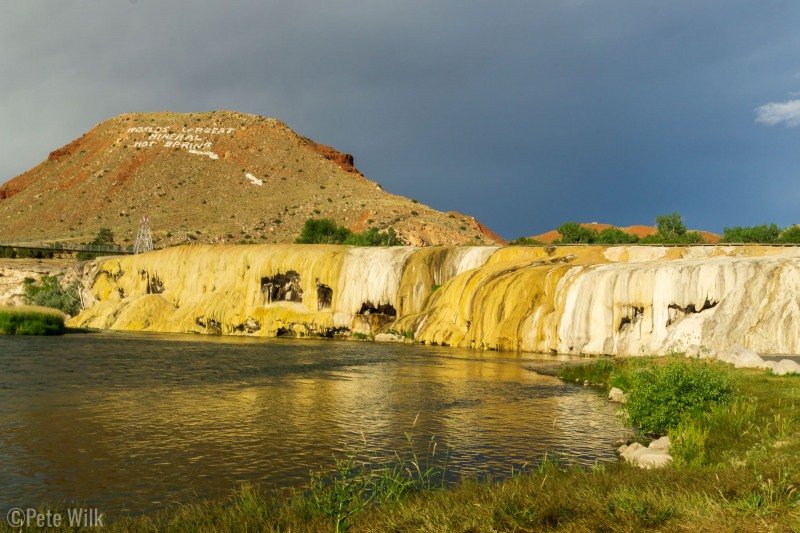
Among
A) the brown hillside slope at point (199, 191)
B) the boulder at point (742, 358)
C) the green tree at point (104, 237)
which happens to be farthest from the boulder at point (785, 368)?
the green tree at point (104, 237)

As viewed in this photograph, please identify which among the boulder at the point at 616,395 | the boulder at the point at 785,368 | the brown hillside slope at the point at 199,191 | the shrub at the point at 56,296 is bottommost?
the boulder at the point at 616,395

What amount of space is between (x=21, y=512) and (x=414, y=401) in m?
13.5

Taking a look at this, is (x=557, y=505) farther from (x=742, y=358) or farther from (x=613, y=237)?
(x=613, y=237)

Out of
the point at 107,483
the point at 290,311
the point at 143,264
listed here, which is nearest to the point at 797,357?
the point at 107,483

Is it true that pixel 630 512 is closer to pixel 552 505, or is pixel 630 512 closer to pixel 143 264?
pixel 552 505

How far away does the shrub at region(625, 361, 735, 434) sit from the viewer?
15.0 meters

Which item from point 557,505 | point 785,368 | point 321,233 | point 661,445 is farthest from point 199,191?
point 557,505

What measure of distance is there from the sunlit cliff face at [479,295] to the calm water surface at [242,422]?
259 inches

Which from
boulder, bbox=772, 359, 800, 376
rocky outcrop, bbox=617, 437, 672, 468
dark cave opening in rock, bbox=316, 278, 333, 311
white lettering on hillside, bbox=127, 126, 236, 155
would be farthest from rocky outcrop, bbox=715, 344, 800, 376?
white lettering on hillside, bbox=127, 126, 236, 155

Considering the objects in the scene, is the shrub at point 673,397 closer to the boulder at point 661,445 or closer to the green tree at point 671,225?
the boulder at point 661,445

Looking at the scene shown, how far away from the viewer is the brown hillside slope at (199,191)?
377 ft

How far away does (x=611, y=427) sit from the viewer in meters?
17.2

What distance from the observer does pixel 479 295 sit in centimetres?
4794

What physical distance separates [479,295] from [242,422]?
105ft
